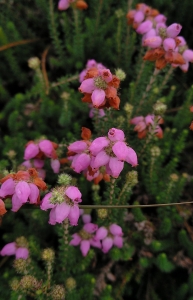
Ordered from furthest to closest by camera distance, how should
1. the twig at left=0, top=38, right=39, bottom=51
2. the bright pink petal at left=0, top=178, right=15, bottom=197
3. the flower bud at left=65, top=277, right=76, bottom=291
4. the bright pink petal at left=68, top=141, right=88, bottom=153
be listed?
the twig at left=0, top=38, right=39, bottom=51 → the flower bud at left=65, top=277, right=76, bottom=291 → the bright pink petal at left=68, top=141, right=88, bottom=153 → the bright pink petal at left=0, top=178, right=15, bottom=197

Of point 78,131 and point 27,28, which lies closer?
point 78,131

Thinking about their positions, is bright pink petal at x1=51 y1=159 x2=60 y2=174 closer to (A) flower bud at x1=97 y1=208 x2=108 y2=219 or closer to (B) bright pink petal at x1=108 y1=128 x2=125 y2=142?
(A) flower bud at x1=97 y1=208 x2=108 y2=219

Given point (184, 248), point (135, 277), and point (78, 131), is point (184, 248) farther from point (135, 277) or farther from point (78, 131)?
point (78, 131)

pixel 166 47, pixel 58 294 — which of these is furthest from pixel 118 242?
pixel 166 47

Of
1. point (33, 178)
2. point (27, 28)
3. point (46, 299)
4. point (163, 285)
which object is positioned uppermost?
point (27, 28)

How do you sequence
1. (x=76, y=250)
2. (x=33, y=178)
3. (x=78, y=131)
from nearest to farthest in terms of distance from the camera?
(x=33, y=178)
(x=76, y=250)
(x=78, y=131)

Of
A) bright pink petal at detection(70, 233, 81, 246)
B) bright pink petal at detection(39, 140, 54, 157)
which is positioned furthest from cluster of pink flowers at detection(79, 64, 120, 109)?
bright pink petal at detection(70, 233, 81, 246)

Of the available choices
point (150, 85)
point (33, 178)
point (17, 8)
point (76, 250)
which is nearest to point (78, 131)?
point (150, 85)
